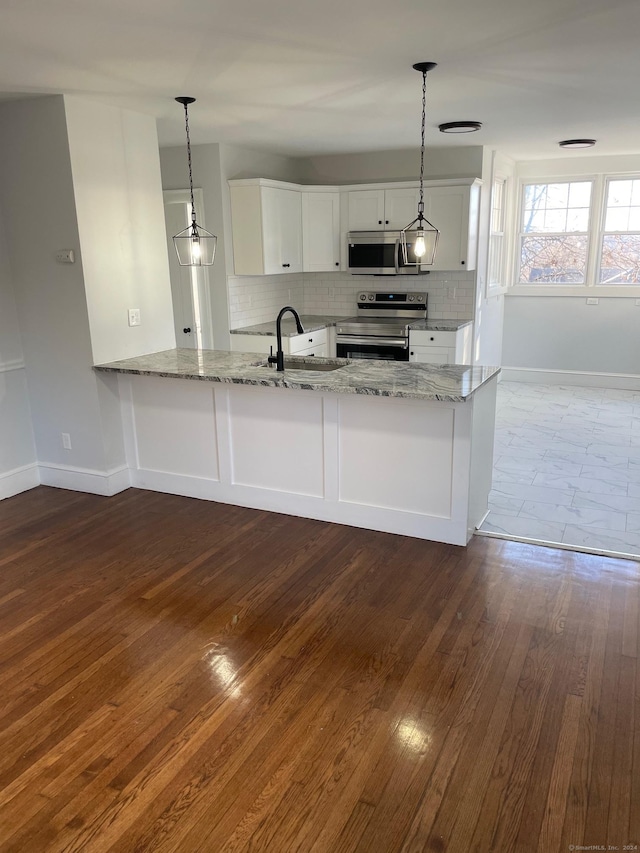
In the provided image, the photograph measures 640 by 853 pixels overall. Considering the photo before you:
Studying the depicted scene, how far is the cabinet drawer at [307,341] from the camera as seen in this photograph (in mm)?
5773

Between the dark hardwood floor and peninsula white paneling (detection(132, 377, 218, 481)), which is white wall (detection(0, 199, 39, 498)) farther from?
the dark hardwood floor

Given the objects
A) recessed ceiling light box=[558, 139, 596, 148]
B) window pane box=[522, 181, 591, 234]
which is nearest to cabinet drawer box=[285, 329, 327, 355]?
recessed ceiling light box=[558, 139, 596, 148]

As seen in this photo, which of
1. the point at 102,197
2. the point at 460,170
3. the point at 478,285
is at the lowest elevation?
the point at 478,285

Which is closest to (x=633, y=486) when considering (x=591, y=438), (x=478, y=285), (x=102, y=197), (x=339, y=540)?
(x=591, y=438)

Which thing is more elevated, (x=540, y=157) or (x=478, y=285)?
(x=540, y=157)

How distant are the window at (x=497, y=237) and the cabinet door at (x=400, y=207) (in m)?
1.08

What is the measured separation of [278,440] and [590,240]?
5.28 m

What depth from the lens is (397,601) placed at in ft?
10.2

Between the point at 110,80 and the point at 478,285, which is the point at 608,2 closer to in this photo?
the point at 110,80

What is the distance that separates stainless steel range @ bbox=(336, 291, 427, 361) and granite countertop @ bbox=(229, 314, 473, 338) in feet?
0.45

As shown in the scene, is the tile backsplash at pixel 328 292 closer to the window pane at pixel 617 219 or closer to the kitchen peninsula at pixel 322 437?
the kitchen peninsula at pixel 322 437

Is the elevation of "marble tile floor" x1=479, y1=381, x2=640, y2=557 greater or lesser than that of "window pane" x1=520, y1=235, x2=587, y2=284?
lesser

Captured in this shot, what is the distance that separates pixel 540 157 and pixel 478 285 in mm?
1759

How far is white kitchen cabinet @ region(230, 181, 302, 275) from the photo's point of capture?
18.8 ft
